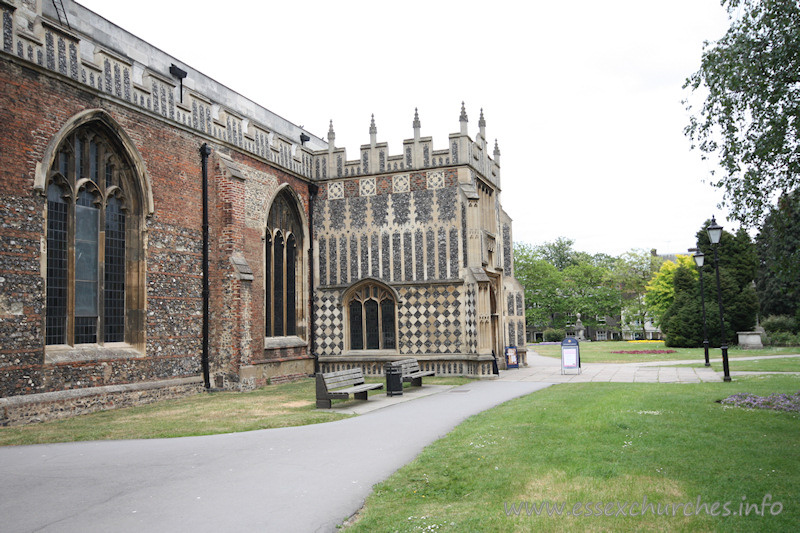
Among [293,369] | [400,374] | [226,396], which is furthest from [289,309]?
[400,374]

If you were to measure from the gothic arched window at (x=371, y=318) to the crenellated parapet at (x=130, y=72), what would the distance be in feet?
16.3

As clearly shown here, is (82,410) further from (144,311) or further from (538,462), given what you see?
(538,462)

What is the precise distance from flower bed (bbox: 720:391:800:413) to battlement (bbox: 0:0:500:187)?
1212cm

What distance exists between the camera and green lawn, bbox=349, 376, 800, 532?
5.03 meters

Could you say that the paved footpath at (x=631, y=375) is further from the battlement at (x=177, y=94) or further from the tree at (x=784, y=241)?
the battlement at (x=177, y=94)

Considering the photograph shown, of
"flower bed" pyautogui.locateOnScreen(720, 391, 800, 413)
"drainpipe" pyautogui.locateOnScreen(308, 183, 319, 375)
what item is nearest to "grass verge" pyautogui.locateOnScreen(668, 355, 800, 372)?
"flower bed" pyautogui.locateOnScreen(720, 391, 800, 413)

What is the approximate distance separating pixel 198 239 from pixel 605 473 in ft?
44.3

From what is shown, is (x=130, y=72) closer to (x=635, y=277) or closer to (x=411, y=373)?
(x=411, y=373)

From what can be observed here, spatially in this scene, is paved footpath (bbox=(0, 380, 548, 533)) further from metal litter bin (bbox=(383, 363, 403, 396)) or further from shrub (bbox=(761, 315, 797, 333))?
shrub (bbox=(761, 315, 797, 333))

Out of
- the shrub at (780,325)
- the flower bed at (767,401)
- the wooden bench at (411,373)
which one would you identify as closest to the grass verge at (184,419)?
the wooden bench at (411,373)

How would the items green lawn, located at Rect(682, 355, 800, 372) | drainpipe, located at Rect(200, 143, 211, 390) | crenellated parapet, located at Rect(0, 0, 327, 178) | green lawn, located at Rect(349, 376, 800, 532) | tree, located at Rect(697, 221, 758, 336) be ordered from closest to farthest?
1. green lawn, located at Rect(349, 376, 800, 532)
2. crenellated parapet, located at Rect(0, 0, 327, 178)
3. drainpipe, located at Rect(200, 143, 211, 390)
4. green lawn, located at Rect(682, 355, 800, 372)
5. tree, located at Rect(697, 221, 758, 336)

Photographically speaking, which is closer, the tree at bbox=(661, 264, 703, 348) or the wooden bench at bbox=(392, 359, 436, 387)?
the wooden bench at bbox=(392, 359, 436, 387)

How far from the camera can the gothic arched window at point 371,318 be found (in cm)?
2164

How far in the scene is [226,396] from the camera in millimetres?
15828
